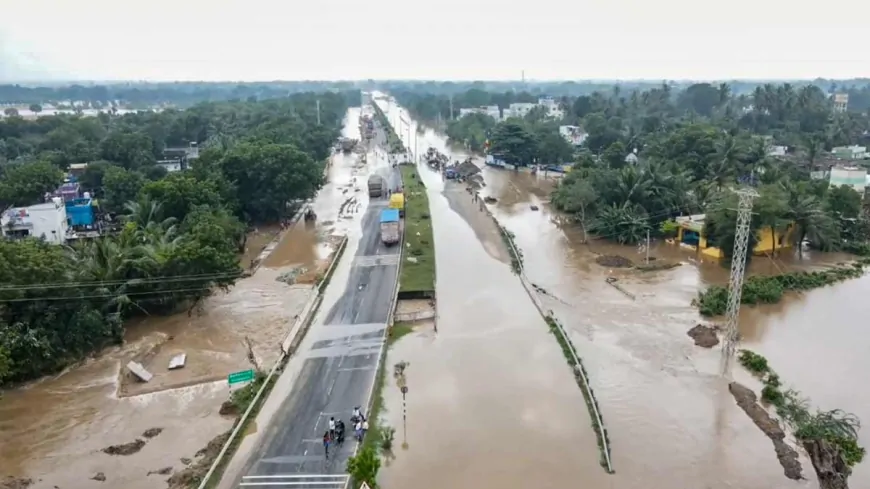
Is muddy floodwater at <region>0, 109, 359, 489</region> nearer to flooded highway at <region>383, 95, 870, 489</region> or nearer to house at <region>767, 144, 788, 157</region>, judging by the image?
flooded highway at <region>383, 95, 870, 489</region>

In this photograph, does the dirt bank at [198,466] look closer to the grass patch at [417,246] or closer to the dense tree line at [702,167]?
the grass patch at [417,246]

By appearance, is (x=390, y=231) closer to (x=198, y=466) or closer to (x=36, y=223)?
(x=36, y=223)

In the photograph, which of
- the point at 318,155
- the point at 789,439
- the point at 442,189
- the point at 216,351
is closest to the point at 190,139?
the point at 318,155

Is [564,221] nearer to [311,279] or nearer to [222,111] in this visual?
[311,279]

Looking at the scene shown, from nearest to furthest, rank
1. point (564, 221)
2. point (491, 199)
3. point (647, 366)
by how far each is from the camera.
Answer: point (647, 366) < point (564, 221) < point (491, 199)

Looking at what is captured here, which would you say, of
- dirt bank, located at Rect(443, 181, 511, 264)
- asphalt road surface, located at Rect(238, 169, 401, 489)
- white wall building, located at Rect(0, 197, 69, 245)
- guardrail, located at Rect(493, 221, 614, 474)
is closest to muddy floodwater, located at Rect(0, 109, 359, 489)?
asphalt road surface, located at Rect(238, 169, 401, 489)

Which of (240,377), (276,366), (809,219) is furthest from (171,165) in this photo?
(809,219)

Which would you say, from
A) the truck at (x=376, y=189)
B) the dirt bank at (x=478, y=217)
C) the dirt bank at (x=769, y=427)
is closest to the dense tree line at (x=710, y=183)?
the dirt bank at (x=478, y=217)
